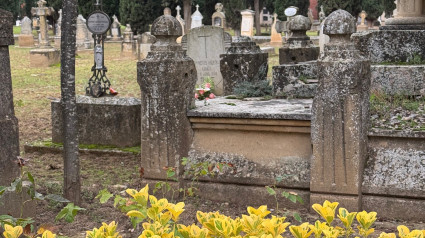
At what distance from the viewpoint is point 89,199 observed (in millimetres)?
5680

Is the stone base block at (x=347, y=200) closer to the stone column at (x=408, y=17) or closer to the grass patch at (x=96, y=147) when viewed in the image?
the stone column at (x=408, y=17)

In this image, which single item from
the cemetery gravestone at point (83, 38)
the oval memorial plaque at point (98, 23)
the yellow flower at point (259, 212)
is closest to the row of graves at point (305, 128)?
the yellow flower at point (259, 212)

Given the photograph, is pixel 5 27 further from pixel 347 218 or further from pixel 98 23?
pixel 98 23

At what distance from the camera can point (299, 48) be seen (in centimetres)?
1121

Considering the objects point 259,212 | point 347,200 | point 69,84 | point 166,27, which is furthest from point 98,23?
point 259,212

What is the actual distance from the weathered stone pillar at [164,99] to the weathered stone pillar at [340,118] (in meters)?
1.25

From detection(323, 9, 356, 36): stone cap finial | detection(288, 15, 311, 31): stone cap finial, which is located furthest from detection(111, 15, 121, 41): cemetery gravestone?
detection(323, 9, 356, 36): stone cap finial

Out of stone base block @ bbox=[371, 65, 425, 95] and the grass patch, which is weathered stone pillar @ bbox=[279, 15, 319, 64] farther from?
stone base block @ bbox=[371, 65, 425, 95]

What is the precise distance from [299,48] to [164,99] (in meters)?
6.04

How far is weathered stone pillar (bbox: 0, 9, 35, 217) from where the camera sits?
14.7ft

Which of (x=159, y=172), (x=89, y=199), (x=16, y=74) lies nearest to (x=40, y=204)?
(x=89, y=199)

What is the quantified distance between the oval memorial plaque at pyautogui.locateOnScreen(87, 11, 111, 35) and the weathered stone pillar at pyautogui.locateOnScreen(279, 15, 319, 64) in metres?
3.46

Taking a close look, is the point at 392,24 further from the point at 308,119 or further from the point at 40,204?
the point at 40,204

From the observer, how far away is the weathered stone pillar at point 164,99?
560 centimetres
